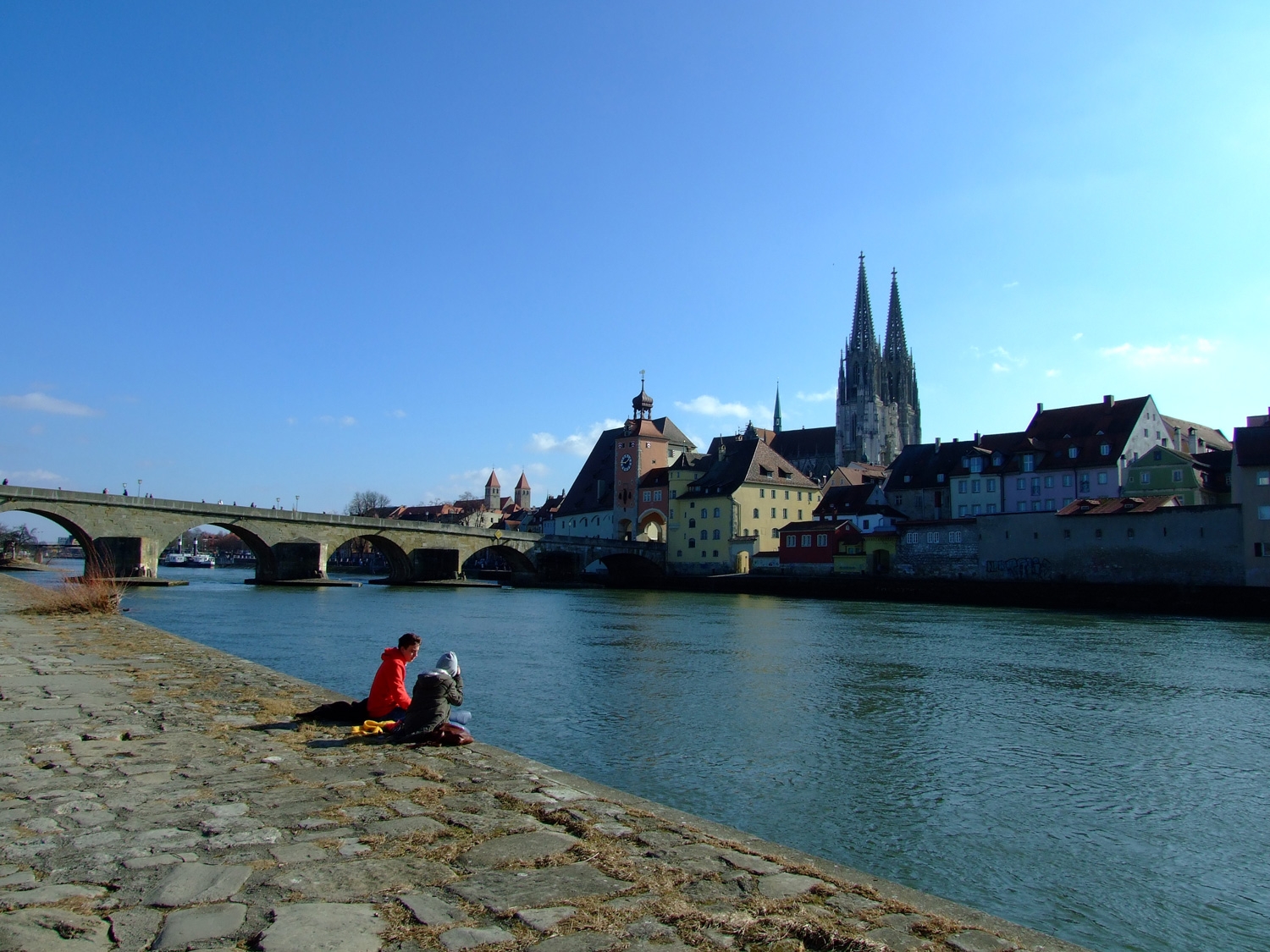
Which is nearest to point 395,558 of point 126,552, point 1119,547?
point 126,552

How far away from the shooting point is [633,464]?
Answer: 316 feet

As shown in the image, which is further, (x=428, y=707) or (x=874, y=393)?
(x=874, y=393)

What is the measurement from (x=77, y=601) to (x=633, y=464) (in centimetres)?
7541

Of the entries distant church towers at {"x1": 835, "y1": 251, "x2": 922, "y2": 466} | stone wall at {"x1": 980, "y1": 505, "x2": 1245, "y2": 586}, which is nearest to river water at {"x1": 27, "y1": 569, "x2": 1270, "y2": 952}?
stone wall at {"x1": 980, "y1": 505, "x2": 1245, "y2": 586}

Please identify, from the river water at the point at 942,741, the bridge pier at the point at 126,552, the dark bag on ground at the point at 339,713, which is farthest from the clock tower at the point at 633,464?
the dark bag on ground at the point at 339,713

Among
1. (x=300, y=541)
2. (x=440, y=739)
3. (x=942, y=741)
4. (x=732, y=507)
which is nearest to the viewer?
(x=440, y=739)

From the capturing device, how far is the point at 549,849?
5227 millimetres

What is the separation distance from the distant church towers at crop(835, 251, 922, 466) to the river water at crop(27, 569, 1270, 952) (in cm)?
9088

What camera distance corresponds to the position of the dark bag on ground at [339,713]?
30.6ft

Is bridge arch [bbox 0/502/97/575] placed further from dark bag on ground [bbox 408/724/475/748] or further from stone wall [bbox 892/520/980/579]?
dark bag on ground [bbox 408/724/475/748]

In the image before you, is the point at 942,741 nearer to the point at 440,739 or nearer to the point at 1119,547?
the point at 440,739

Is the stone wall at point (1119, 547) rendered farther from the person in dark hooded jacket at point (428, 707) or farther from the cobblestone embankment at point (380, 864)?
the cobblestone embankment at point (380, 864)

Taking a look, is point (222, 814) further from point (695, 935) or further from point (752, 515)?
point (752, 515)

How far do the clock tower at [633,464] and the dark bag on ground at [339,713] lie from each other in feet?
280
